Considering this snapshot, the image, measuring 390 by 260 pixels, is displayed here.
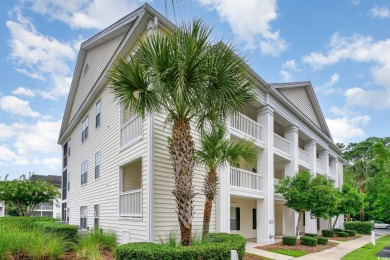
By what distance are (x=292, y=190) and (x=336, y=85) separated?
12332 millimetres

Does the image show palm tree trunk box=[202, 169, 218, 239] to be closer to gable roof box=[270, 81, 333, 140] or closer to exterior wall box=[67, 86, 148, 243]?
exterior wall box=[67, 86, 148, 243]

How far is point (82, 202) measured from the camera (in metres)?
22.3

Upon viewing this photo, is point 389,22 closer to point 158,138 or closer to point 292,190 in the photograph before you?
point 292,190

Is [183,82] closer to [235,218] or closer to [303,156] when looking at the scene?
[235,218]

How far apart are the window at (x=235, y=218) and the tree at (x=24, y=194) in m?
19.1

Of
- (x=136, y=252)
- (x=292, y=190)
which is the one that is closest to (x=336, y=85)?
(x=292, y=190)

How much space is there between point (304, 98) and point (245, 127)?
946cm

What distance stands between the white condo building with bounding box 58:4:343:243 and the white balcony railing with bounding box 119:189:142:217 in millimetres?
37

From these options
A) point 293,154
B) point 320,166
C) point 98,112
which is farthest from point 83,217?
point 320,166

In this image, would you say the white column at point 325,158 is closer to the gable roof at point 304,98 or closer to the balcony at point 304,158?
the gable roof at point 304,98

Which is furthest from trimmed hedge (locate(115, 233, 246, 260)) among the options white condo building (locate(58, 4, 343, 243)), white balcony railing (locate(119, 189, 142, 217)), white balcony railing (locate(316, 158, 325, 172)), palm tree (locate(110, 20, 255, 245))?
white balcony railing (locate(316, 158, 325, 172))

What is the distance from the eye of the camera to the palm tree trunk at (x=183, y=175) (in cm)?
939

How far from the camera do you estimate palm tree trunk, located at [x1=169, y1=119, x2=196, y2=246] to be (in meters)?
9.39

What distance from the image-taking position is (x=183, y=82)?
9.14 meters
